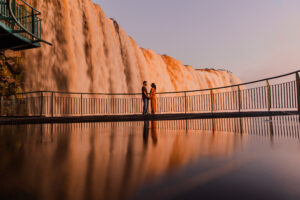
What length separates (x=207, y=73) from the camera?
147ft

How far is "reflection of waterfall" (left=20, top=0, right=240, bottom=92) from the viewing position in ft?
43.0

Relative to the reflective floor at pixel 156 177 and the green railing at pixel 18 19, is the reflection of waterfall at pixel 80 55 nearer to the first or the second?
the green railing at pixel 18 19

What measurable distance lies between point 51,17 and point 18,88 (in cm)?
520

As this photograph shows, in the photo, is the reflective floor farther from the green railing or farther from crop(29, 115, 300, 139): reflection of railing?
the green railing

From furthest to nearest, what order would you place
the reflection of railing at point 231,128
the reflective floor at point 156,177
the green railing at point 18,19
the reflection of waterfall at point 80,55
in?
the reflection of waterfall at point 80,55 → the green railing at point 18,19 → the reflection of railing at point 231,128 → the reflective floor at point 156,177

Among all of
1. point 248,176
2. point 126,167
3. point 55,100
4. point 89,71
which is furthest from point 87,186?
point 89,71

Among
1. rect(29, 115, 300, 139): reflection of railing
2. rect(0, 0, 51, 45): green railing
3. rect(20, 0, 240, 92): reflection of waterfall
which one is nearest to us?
rect(29, 115, 300, 139): reflection of railing

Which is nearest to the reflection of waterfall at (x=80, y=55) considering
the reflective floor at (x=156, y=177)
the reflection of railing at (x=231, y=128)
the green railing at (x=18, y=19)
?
the green railing at (x=18, y=19)

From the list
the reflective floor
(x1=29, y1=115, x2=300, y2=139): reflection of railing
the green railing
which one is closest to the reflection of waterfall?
the green railing

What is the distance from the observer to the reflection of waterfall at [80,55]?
13.1 metres

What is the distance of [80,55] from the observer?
15.1 metres

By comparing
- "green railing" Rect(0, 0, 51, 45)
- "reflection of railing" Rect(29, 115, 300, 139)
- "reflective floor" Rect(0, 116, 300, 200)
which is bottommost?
"reflection of railing" Rect(29, 115, 300, 139)

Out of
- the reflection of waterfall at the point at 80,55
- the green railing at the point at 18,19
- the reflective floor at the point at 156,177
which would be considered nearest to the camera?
the reflective floor at the point at 156,177

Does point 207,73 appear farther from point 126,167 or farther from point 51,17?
point 126,167
